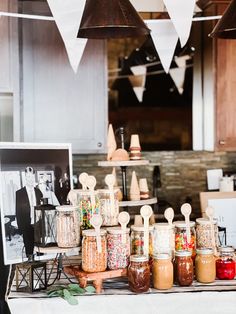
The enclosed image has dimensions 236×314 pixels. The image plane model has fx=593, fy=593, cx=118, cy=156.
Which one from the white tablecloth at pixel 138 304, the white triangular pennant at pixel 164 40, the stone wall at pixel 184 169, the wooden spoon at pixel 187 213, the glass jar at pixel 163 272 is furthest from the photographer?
the stone wall at pixel 184 169

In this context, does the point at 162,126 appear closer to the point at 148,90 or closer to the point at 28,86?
the point at 148,90

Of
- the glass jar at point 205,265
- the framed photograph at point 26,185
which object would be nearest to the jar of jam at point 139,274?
the glass jar at point 205,265

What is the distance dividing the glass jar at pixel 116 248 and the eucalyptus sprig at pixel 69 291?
0.45 ft

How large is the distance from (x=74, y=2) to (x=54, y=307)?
124 cm

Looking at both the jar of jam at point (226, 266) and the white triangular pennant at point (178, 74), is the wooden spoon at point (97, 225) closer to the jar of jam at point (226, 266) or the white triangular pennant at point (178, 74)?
the jar of jam at point (226, 266)

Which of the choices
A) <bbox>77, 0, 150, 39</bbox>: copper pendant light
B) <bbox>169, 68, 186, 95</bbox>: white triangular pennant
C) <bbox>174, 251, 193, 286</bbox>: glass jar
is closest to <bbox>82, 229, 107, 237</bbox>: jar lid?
<bbox>174, 251, 193, 286</bbox>: glass jar

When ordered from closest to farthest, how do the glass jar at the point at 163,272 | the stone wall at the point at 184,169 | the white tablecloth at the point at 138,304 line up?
the white tablecloth at the point at 138,304
the glass jar at the point at 163,272
the stone wall at the point at 184,169

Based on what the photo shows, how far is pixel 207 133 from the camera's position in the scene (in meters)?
4.82

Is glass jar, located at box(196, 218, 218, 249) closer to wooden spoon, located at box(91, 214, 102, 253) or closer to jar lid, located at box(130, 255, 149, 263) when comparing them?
jar lid, located at box(130, 255, 149, 263)

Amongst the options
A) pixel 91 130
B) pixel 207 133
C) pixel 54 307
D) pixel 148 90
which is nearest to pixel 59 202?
pixel 54 307

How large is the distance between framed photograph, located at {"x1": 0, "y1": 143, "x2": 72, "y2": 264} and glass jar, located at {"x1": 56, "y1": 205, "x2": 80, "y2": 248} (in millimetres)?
197

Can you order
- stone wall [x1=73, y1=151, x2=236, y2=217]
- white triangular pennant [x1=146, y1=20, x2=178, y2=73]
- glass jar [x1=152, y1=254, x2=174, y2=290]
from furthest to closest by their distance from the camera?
stone wall [x1=73, y1=151, x2=236, y2=217] < white triangular pennant [x1=146, y1=20, x2=178, y2=73] < glass jar [x1=152, y1=254, x2=174, y2=290]

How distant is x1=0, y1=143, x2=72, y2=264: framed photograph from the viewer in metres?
2.53

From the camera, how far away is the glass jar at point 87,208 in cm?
251
